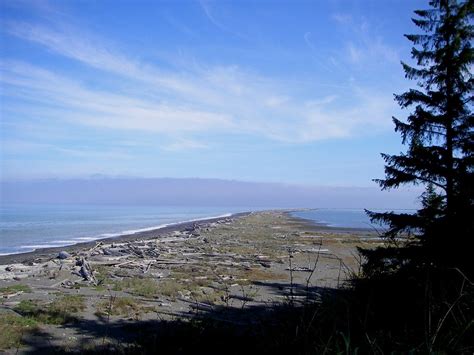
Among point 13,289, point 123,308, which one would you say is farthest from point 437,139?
point 13,289

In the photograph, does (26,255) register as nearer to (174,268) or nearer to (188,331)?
(174,268)

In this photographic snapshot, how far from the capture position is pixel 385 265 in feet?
38.6

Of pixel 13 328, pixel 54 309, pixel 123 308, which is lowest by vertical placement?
pixel 123 308

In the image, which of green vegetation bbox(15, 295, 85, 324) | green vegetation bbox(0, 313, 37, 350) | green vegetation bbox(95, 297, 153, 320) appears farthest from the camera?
green vegetation bbox(95, 297, 153, 320)

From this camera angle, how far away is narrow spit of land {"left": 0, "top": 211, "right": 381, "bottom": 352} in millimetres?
11461

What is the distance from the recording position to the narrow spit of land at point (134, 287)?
11.5 meters

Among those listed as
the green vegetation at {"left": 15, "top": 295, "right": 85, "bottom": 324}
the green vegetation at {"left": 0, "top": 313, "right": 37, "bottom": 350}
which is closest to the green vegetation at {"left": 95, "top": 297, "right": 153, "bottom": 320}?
the green vegetation at {"left": 15, "top": 295, "right": 85, "bottom": 324}

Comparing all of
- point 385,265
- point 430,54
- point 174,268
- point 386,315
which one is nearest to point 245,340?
point 386,315

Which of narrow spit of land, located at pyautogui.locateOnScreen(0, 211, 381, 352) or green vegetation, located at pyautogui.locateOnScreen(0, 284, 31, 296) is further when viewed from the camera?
green vegetation, located at pyautogui.locateOnScreen(0, 284, 31, 296)

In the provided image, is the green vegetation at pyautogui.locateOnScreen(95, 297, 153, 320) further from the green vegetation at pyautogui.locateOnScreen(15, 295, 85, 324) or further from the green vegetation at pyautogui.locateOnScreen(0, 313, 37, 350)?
the green vegetation at pyautogui.locateOnScreen(0, 313, 37, 350)

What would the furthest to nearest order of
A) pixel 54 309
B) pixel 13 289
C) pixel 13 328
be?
pixel 13 289 → pixel 54 309 → pixel 13 328

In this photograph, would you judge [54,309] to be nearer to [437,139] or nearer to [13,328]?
[13,328]

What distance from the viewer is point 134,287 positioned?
19.1 metres

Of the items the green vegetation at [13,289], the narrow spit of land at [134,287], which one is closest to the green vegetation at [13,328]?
the narrow spit of land at [134,287]
